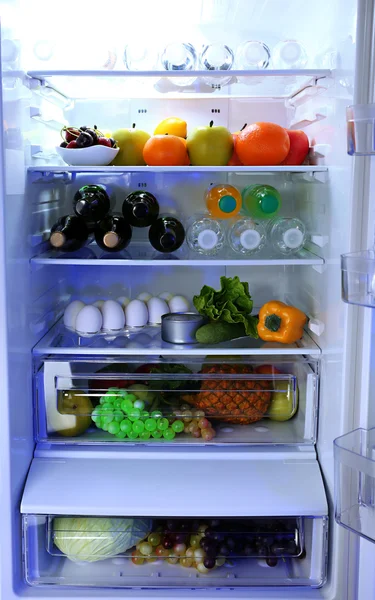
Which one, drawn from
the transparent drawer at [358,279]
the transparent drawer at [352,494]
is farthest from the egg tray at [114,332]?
the transparent drawer at [358,279]

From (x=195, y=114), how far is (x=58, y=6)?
574 millimetres

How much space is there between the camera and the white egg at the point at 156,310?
2.33 m

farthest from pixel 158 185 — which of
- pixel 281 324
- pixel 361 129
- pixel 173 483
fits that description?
pixel 361 129

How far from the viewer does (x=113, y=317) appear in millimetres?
2270

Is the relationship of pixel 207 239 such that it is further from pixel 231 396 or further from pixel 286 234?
A: pixel 231 396

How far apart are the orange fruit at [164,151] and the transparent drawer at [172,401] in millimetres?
614

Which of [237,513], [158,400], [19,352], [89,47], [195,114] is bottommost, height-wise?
[237,513]

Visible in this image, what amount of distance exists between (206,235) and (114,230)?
0.94ft

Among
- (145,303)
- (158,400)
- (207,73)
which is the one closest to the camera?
(207,73)

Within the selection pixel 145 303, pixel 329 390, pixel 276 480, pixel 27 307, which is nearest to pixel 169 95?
pixel 145 303

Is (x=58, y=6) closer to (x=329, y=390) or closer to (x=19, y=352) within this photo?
(x=19, y=352)

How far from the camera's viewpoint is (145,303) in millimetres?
2377

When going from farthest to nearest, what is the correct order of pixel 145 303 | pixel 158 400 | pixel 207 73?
pixel 145 303 → pixel 158 400 → pixel 207 73

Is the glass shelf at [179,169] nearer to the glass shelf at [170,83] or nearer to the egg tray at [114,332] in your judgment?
the glass shelf at [170,83]
